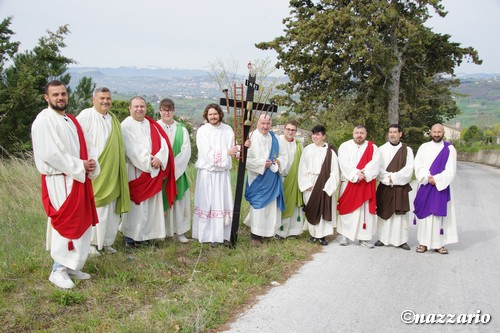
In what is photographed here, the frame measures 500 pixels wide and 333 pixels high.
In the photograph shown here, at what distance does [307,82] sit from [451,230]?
19686mm

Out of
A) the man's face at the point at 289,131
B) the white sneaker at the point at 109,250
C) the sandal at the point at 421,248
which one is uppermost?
the man's face at the point at 289,131

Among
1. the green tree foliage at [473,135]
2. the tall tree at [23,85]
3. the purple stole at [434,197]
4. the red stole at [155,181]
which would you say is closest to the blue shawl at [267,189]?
the red stole at [155,181]

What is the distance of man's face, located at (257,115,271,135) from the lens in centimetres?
739

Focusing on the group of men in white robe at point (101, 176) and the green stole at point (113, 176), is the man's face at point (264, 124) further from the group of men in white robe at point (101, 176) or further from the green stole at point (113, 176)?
the green stole at point (113, 176)

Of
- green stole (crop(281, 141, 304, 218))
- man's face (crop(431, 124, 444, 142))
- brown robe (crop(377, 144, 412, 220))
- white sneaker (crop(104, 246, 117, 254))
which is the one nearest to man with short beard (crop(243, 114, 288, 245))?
green stole (crop(281, 141, 304, 218))

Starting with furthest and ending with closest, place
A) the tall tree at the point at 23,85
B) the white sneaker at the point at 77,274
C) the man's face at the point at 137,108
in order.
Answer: the tall tree at the point at 23,85
the man's face at the point at 137,108
the white sneaker at the point at 77,274

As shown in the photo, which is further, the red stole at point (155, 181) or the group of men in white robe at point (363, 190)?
the group of men in white robe at point (363, 190)

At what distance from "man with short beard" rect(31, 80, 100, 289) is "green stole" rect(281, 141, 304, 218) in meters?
3.56

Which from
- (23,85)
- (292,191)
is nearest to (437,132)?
(292,191)

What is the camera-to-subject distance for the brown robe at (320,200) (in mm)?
7578

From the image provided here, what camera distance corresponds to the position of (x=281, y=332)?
4160 millimetres

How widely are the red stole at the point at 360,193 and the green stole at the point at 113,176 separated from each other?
11.6 ft

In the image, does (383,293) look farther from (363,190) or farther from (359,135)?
(359,135)

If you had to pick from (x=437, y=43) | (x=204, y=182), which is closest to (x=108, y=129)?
(x=204, y=182)
